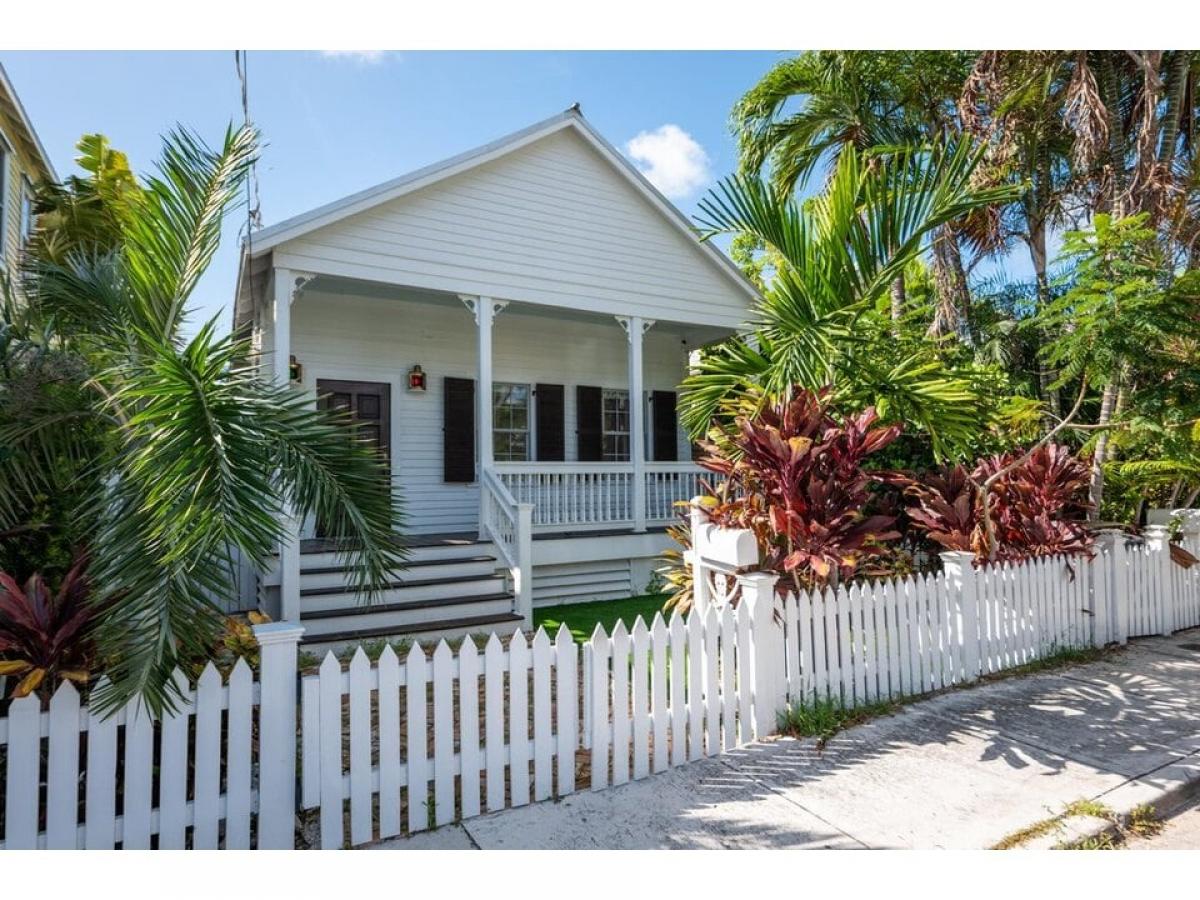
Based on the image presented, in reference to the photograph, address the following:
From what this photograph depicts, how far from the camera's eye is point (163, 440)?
7.39 ft

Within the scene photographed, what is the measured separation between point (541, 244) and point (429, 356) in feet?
7.66

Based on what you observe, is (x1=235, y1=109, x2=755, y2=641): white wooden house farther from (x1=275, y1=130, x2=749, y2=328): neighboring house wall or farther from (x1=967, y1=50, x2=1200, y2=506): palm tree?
(x1=967, y1=50, x2=1200, y2=506): palm tree

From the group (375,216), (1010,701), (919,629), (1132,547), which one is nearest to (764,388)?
(919,629)

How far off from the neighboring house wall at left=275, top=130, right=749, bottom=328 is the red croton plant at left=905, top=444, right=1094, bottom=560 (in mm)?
4638

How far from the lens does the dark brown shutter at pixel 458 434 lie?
365 inches

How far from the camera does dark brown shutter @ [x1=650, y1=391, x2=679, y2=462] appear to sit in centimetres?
1107

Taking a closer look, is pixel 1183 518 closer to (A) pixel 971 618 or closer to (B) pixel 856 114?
(A) pixel 971 618

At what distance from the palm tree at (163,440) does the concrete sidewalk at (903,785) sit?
1.41 metres

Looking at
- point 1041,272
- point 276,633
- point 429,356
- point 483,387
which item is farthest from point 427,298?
point 1041,272

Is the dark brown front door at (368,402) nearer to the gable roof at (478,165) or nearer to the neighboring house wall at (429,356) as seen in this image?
the neighboring house wall at (429,356)

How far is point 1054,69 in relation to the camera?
811cm

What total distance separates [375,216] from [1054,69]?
27.9ft

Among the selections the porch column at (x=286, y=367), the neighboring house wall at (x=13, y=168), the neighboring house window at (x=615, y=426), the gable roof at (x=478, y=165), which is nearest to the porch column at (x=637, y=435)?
the neighboring house window at (x=615, y=426)
